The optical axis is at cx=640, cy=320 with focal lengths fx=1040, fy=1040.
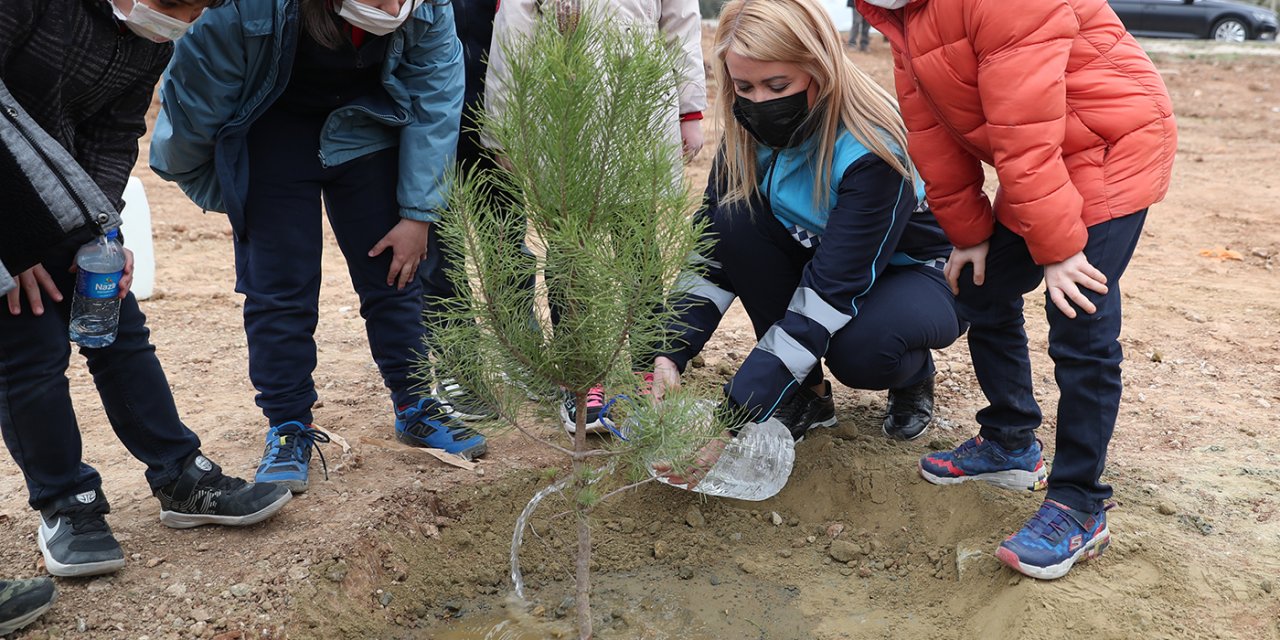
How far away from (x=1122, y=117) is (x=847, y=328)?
1.02 m

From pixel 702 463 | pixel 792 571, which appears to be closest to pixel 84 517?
pixel 702 463

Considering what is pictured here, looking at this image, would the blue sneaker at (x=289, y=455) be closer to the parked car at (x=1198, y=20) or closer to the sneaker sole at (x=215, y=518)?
the sneaker sole at (x=215, y=518)

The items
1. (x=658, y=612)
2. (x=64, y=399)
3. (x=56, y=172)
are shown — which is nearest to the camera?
(x=56, y=172)

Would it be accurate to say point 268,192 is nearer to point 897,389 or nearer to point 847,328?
point 847,328

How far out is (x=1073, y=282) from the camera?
7.88 ft

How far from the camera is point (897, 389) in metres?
3.51

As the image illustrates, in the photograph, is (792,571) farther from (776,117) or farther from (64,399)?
(64,399)

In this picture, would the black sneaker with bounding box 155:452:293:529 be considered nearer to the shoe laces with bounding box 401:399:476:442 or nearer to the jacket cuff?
the shoe laces with bounding box 401:399:476:442

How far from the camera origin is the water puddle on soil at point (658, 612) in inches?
110

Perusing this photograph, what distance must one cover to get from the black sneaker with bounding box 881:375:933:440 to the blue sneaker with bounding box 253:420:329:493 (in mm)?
1848

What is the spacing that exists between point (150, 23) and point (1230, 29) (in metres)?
20.2

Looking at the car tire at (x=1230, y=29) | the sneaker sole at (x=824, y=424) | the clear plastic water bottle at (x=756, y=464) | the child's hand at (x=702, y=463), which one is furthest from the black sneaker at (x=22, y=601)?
the car tire at (x=1230, y=29)

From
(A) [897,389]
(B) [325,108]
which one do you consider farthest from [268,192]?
(A) [897,389]

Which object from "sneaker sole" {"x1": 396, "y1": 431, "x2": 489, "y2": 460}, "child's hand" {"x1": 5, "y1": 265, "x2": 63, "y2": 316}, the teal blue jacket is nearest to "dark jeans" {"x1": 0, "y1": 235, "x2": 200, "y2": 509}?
"child's hand" {"x1": 5, "y1": 265, "x2": 63, "y2": 316}
